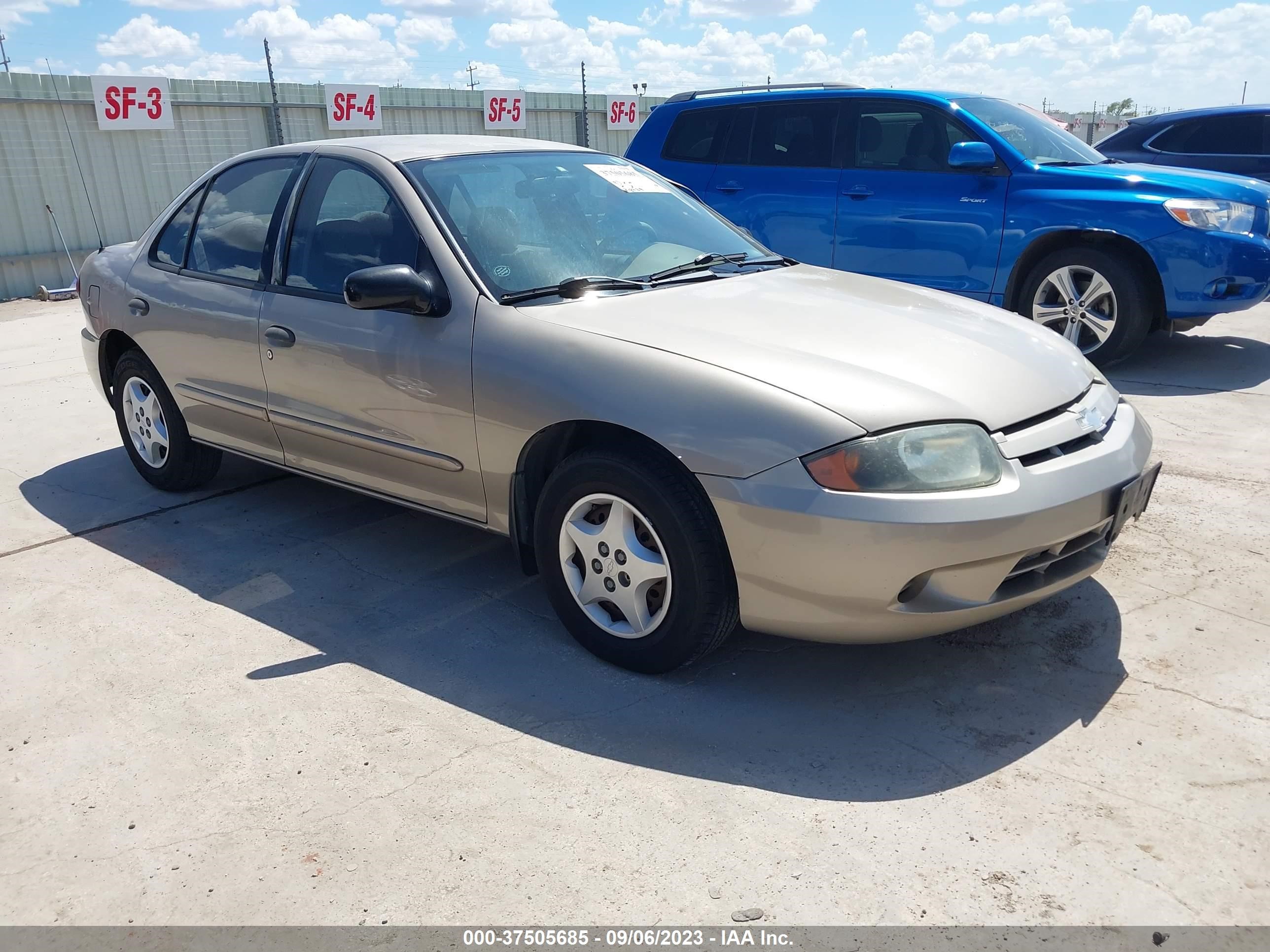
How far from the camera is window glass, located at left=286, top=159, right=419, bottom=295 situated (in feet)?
12.4

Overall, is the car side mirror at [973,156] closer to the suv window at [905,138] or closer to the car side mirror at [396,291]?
the suv window at [905,138]

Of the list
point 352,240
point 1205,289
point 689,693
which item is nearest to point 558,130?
point 1205,289

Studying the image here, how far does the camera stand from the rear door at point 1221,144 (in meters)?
9.82

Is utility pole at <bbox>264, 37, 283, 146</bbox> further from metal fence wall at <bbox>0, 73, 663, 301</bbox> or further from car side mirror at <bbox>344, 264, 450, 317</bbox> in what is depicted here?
car side mirror at <bbox>344, 264, 450, 317</bbox>

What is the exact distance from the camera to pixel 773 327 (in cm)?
326

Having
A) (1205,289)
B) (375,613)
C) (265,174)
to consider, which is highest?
(265,174)

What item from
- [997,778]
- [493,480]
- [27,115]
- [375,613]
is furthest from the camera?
[27,115]

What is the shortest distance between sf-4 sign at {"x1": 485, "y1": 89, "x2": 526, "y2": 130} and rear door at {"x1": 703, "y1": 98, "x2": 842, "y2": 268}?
35.4 ft

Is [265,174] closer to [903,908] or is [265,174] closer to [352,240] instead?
[352,240]

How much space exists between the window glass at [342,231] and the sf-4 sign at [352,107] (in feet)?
40.7

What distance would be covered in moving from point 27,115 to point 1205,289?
12499 mm

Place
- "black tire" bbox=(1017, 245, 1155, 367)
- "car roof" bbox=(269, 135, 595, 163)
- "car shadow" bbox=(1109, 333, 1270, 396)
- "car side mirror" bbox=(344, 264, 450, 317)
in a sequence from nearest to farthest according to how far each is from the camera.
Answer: "car side mirror" bbox=(344, 264, 450, 317), "car roof" bbox=(269, 135, 595, 163), "car shadow" bbox=(1109, 333, 1270, 396), "black tire" bbox=(1017, 245, 1155, 367)
